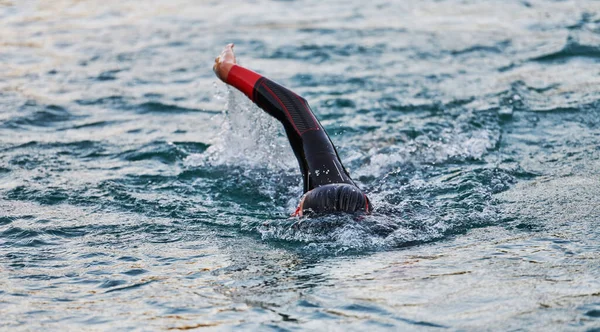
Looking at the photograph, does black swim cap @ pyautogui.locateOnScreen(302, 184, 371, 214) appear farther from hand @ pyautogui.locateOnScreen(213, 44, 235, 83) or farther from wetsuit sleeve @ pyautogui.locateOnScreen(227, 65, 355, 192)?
hand @ pyautogui.locateOnScreen(213, 44, 235, 83)

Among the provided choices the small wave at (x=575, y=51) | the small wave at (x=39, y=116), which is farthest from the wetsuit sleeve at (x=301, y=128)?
the small wave at (x=575, y=51)

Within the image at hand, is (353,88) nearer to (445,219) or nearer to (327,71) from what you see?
(327,71)

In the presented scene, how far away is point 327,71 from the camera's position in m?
9.72

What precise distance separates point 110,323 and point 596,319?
224cm

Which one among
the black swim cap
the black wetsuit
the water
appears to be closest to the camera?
the water

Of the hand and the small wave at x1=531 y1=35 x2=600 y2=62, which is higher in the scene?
the hand

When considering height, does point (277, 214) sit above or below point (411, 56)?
below

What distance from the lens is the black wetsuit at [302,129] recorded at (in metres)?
5.43

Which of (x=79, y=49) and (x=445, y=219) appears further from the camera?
(x=79, y=49)

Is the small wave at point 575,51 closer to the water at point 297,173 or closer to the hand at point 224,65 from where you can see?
the water at point 297,173

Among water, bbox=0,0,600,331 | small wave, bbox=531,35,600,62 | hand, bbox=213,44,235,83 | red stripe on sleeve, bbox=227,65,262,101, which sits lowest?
water, bbox=0,0,600,331

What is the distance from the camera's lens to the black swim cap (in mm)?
4898

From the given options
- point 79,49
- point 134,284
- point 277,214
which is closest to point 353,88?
point 277,214

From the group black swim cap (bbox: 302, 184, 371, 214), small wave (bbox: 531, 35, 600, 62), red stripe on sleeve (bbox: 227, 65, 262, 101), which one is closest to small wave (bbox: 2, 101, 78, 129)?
red stripe on sleeve (bbox: 227, 65, 262, 101)
